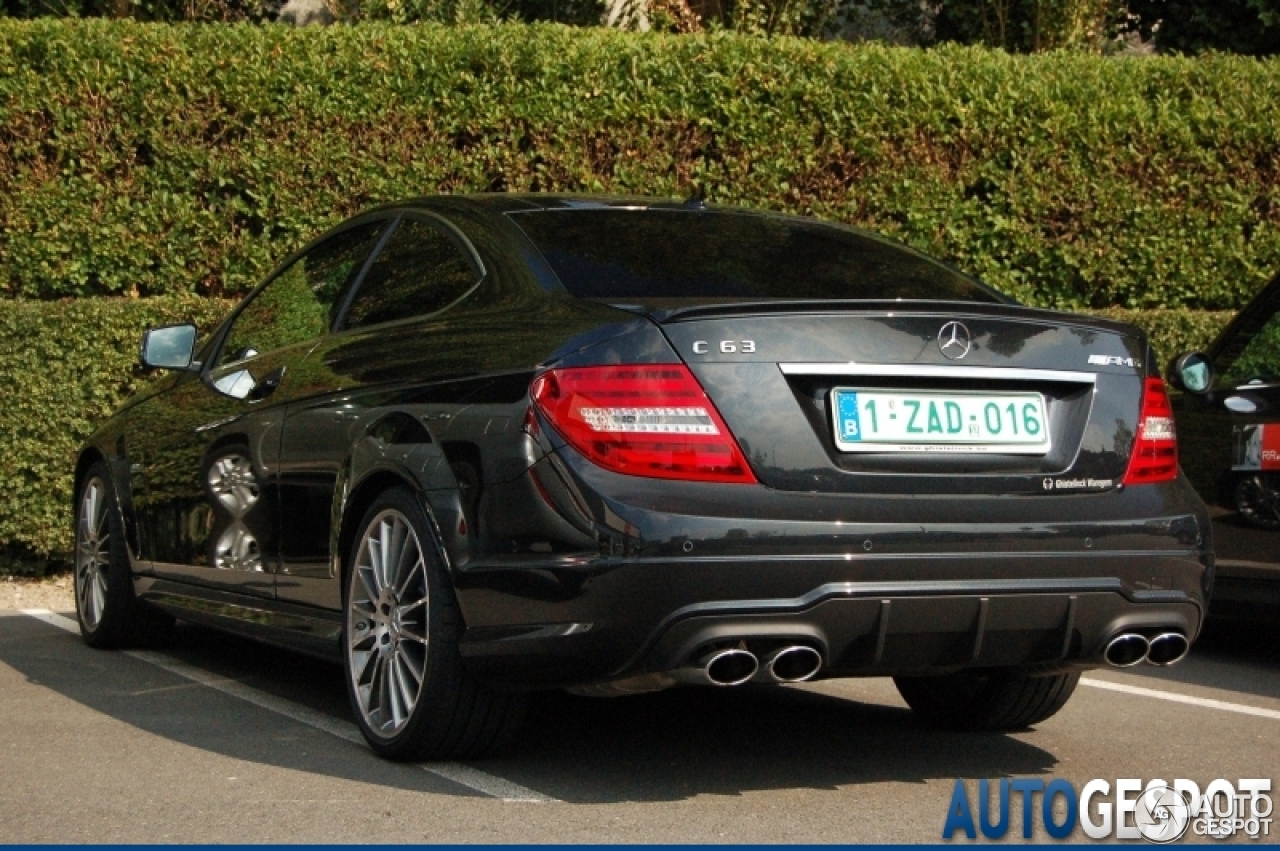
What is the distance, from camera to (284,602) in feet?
20.0

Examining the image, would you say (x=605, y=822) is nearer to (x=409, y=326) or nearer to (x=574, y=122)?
(x=409, y=326)

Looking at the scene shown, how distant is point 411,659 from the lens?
529 centimetres

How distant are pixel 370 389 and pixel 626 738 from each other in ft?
4.20

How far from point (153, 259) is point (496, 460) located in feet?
20.5

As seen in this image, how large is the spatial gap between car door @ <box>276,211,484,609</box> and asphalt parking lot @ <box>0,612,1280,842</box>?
59 cm

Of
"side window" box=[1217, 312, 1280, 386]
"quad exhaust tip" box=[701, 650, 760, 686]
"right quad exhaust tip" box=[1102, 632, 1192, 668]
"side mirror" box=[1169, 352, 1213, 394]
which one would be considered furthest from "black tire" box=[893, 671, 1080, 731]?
"side window" box=[1217, 312, 1280, 386]

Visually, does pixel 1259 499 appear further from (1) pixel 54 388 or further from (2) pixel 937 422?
(1) pixel 54 388

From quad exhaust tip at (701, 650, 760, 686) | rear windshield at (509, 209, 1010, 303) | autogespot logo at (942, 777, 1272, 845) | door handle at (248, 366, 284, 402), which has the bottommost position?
autogespot logo at (942, 777, 1272, 845)

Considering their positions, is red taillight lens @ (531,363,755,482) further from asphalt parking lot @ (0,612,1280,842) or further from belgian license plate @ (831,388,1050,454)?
asphalt parking lot @ (0,612,1280,842)

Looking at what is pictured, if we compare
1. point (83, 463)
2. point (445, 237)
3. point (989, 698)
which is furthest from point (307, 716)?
point (83, 463)

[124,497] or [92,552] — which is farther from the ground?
[124,497]

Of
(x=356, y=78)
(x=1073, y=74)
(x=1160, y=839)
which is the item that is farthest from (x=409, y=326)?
(x=1073, y=74)

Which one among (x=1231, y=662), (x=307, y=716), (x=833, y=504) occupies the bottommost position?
(x=1231, y=662)

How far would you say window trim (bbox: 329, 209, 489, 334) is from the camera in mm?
5605
